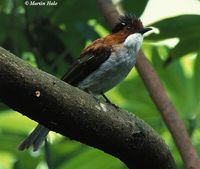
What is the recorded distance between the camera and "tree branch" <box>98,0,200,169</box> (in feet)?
10.4

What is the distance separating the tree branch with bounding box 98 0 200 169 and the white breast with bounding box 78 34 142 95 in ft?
0.24

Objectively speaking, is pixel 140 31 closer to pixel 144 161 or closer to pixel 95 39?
pixel 95 39

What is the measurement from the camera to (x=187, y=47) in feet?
10.8

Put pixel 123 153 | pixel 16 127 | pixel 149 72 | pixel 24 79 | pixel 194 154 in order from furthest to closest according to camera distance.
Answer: pixel 16 127 < pixel 149 72 < pixel 194 154 < pixel 123 153 < pixel 24 79

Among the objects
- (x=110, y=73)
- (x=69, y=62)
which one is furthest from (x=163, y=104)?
(x=69, y=62)

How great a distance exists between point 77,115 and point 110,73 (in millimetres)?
1244

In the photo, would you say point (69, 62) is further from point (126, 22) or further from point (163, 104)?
point (163, 104)

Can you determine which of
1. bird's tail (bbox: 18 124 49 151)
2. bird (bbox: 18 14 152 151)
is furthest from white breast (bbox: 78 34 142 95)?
bird's tail (bbox: 18 124 49 151)

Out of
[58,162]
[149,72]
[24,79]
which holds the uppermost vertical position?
[24,79]

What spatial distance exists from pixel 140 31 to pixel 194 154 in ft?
3.12

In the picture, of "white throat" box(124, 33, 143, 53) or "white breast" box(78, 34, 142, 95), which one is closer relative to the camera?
"white breast" box(78, 34, 142, 95)

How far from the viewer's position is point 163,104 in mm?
3449

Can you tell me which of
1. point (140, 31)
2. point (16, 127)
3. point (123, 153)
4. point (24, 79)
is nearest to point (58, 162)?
point (16, 127)

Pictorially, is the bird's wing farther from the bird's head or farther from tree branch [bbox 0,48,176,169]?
tree branch [bbox 0,48,176,169]
